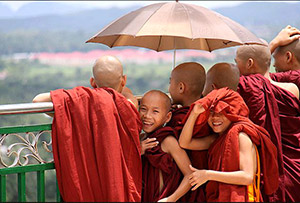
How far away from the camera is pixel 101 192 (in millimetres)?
3328

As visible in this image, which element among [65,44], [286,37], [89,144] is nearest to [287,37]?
[286,37]

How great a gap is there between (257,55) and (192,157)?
111 centimetres

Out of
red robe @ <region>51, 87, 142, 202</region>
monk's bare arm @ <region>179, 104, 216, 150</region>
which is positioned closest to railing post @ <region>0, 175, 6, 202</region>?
red robe @ <region>51, 87, 142, 202</region>

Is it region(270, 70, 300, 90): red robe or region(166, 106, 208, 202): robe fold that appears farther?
region(270, 70, 300, 90): red robe

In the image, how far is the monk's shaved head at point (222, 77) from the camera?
377cm

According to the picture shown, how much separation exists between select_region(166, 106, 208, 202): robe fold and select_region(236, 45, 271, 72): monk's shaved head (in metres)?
0.86

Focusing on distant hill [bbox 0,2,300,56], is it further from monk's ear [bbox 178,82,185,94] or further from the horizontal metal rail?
the horizontal metal rail

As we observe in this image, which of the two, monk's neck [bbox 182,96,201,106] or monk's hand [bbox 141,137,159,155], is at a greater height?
monk's neck [bbox 182,96,201,106]

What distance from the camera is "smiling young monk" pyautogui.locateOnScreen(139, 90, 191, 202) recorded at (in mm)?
3506

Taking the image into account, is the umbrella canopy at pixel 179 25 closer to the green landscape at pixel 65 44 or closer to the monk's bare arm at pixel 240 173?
the monk's bare arm at pixel 240 173

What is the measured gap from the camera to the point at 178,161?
3512 millimetres

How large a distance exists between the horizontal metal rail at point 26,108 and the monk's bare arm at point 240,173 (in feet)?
3.43

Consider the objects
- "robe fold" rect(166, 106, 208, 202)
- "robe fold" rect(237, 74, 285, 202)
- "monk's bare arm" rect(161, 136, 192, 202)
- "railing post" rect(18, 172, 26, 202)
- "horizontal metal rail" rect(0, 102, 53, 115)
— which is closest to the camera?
"horizontal metal rail" rect(0, 102, 53, 115)

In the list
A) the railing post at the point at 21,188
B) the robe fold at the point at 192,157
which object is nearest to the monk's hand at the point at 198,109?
the robe fold at the point at 192,157
